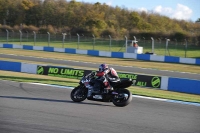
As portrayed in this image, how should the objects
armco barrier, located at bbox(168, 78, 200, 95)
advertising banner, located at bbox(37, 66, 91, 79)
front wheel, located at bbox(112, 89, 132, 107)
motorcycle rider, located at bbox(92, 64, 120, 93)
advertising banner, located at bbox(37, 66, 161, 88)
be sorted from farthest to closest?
advertising banner, located at bbox(37, 66, 91, 79) → advertising banner, located at bbox(37, 66, 161, 88) → armco barrier, located at bbox(168, 78, 200, 95) → motorcycle rider, located at bbox(92, 64, 120, 93) → front wheel, located at bbox(112, 89, 132, 107)

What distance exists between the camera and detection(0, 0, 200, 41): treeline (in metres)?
63.2

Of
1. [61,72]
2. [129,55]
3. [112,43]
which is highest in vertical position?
[112,43]

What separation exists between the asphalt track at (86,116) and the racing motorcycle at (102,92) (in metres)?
0.20

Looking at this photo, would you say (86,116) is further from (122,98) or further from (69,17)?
(69,17)

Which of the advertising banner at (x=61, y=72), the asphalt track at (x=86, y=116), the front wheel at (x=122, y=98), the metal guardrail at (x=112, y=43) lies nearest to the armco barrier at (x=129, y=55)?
the metal guardrail at (x=112, y=43)

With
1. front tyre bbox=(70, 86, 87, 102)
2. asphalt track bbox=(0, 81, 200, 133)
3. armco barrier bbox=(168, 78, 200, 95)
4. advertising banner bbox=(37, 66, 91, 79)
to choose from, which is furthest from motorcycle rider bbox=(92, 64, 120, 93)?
advertising banner bbox=(37, 66, 91, 79)

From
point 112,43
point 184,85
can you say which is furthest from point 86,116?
point 112,43

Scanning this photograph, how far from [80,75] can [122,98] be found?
7873mm

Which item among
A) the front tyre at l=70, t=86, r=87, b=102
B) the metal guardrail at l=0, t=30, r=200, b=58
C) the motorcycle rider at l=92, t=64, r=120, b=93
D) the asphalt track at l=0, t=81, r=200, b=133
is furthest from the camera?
the metal guardrail at l=0, t=30, r=200, b=58

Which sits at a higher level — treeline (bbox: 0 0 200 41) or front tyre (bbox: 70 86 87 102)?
treeline (bbox: 0 0 200 41)

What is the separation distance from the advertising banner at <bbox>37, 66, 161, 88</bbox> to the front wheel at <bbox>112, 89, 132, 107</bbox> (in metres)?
5.86

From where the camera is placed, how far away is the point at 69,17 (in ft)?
227

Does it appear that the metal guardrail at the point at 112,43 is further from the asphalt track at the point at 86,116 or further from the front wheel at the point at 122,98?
the front wheel at the point at 122,98

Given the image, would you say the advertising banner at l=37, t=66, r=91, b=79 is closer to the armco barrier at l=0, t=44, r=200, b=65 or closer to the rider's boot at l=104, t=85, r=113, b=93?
the rider's boot at l=104, t=85, r=113, b=93
